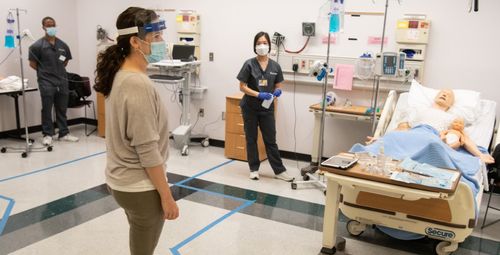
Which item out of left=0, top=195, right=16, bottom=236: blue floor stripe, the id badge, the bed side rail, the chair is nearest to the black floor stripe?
left=0, top=195, right=16, bottom=236: blue floor stripe

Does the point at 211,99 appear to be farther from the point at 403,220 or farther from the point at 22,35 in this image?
the point at 403,220

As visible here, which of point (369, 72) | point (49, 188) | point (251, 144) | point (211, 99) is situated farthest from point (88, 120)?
point (369, 72)

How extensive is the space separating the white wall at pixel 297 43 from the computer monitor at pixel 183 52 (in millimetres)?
348

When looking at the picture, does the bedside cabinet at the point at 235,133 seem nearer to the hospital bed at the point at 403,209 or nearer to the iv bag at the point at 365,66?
the iv bag at the point at 365,66

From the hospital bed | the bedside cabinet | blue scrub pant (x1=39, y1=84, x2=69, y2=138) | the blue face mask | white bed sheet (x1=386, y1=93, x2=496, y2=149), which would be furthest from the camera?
blue scrub pant (x1=39, y1=84, x2=69, y2=138)

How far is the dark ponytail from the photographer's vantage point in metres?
1.59

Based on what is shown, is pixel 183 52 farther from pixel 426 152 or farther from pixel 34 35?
pixel 426 152

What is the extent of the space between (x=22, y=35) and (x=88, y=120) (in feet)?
6.17

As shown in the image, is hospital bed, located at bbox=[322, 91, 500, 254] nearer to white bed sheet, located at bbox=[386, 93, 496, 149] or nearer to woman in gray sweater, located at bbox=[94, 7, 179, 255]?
white bed sheet, located at bbox=[386, 93, 496, 149]

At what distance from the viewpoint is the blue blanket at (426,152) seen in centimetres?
279

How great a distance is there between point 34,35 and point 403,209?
5439 mm

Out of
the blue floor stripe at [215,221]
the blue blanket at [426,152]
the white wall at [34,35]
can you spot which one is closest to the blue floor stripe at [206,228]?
the blue floor stripe at [215,221]

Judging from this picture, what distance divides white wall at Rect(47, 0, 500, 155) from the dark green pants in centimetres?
357

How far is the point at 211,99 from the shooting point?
225 inches
